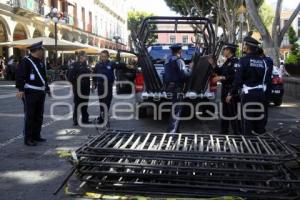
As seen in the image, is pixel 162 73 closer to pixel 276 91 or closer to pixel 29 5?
pixel 276 91

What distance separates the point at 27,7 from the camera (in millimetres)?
33062

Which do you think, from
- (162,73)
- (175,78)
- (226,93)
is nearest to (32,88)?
(175,78)

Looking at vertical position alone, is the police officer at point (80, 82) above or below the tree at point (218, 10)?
below

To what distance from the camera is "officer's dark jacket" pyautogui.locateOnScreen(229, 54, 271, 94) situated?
7133 mm

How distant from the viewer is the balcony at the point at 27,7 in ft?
103

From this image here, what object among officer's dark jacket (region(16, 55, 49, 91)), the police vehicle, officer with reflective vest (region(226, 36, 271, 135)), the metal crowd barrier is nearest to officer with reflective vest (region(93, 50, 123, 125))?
the police vehicle

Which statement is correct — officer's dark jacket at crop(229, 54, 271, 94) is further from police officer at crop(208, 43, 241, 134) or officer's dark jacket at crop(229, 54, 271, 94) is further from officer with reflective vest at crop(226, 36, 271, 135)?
police officer at crop(208, 43, 241, 134)

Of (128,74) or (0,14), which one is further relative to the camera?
(0,14)

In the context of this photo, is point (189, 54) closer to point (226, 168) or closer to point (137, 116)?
point (137, 116)

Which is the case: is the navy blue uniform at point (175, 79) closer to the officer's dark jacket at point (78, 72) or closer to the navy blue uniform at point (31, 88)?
the officer's dark jacket at point (78, 72)

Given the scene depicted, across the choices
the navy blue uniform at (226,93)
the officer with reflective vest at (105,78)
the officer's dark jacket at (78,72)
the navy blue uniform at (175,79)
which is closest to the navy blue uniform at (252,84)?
the navy blue uniform at (226,93)

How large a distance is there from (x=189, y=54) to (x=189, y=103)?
6.95 feet

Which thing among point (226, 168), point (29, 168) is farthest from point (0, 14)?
point (226, 168)

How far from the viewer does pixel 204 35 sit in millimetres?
12430
